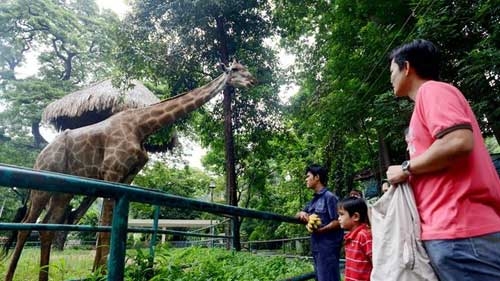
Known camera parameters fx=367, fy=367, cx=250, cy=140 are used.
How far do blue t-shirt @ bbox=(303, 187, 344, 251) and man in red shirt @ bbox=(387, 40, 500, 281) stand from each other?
145cm

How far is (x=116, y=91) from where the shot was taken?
9.36 m

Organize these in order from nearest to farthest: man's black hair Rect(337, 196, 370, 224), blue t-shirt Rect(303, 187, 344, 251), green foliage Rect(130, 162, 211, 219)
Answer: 1. man's black hair Rect(337, 196, 370, 224)
2. blue t-shirt Rect(303, 187, 344, 251)
3. green foliage Rect(130, 162, 211, 219)

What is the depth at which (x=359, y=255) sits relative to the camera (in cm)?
230

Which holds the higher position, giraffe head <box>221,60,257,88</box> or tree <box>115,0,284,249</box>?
tree <box>115,0,284,249</box>

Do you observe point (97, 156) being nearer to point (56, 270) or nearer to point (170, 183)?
point (56, 270)

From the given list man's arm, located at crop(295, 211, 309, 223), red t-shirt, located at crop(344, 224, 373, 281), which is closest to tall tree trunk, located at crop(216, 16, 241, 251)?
man's arm, located at crop(295, 211, 309, 223)

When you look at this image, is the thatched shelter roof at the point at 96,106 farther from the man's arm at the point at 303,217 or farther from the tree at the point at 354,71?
the man's arm at the point at 303,217

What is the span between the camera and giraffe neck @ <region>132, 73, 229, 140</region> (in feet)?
16.4

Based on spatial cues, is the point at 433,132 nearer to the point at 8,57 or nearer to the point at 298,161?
the point at 298,161

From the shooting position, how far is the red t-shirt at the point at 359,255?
7.36ft

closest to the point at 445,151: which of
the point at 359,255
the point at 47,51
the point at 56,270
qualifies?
the point at 359,255

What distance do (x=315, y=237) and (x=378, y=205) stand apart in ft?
4.66

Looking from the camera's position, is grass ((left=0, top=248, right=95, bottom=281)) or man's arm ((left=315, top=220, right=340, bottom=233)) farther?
grass ((left=0, top=248, right=95, bottom=281))

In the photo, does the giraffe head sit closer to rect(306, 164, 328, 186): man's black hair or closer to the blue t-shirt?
rect(306, 164, 328, 186): man's black hair
